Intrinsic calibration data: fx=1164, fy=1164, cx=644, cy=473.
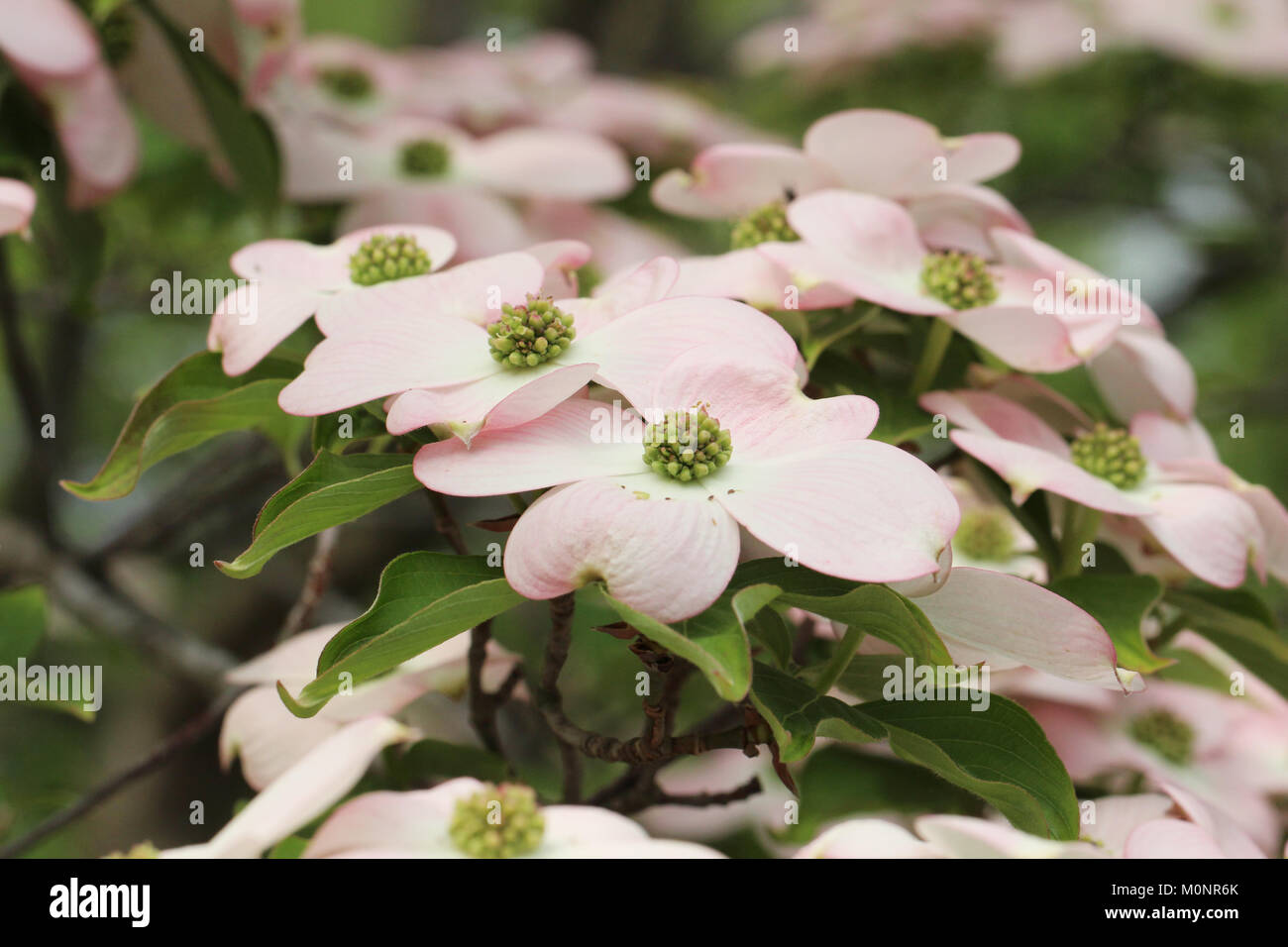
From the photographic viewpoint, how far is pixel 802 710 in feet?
1.68

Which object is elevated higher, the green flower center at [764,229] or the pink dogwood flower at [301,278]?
the green flower center at [764,229]

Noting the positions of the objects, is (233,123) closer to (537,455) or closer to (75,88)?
(75,88)

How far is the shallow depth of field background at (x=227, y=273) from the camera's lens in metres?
1.40

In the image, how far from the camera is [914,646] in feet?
1.53

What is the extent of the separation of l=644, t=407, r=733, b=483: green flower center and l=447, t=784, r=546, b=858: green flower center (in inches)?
5.9

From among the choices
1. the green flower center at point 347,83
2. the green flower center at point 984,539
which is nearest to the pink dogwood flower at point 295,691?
the green flower center at point 984,539

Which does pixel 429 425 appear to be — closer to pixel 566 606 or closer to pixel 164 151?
pixel 566 606

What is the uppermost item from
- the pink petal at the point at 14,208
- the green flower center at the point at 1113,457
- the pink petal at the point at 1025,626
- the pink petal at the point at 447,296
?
the pink petal at the point at 14,208

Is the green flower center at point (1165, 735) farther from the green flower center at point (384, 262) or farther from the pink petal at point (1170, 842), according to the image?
the green flower center at point (384, 262)

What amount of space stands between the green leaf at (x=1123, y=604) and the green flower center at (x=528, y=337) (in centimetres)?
29

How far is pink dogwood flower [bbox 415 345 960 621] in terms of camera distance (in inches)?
17.2

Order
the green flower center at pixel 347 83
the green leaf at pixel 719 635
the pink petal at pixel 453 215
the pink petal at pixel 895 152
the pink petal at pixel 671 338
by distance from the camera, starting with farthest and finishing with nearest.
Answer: the green flower center at pixel 347 83
the pink petal at pixel 453 215
the pink petal at pixel 895 152
the pink petal at pixel 671 338
the green leaf at pixel 719 635

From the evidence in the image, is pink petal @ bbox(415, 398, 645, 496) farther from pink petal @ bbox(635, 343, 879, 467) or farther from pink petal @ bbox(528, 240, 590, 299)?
pink petal @ bbox(528, 240, 590, 299)
